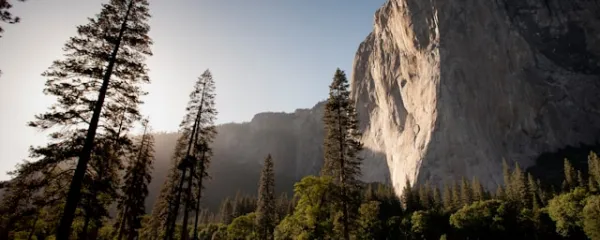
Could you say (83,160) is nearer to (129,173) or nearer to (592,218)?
(129,173)

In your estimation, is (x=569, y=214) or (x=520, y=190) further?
(x=520, y=190)

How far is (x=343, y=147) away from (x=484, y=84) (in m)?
129

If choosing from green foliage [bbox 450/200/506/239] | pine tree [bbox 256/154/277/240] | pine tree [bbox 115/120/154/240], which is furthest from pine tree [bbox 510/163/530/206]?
pine tree [bbox 115/120/154/240]

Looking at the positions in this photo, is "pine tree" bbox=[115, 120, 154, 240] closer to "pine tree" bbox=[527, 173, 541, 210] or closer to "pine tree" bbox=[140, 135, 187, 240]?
"pine tree" bbox=[140, 135, 187, 240]

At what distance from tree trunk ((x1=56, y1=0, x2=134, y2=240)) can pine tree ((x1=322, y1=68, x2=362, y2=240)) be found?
55.2 feet

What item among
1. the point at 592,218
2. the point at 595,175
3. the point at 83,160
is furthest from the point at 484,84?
the point at 83,160

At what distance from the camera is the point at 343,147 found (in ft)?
94.7

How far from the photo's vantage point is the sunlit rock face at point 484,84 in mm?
129250

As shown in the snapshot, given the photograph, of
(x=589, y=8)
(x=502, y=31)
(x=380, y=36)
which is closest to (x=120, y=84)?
(x=502, y=31)

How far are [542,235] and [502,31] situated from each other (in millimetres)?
98315

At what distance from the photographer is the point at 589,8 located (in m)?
161

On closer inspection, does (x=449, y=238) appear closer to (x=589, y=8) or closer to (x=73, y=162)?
(x=73, y=162)

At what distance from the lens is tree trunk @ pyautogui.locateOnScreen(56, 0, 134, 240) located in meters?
13.5

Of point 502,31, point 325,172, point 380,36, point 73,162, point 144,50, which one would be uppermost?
point 380,36
